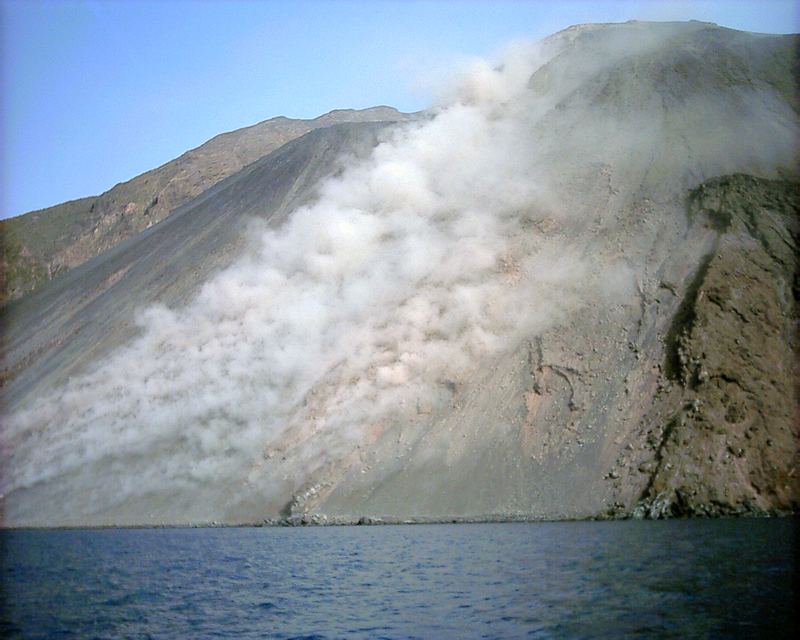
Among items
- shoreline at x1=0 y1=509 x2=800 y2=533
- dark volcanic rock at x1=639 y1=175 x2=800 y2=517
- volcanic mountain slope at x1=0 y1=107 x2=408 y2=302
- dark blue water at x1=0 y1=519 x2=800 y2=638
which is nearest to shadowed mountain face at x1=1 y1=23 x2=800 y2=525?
dark volcanic rock at x1=639 y1=175 x2=800 y2=517

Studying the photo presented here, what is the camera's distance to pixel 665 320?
60938 mm

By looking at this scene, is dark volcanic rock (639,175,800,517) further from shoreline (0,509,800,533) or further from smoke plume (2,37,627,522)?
smoke plume (2,37,627,522)

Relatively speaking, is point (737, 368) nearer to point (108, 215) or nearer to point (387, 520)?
point (387, 520)

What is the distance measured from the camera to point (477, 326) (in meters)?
68.2

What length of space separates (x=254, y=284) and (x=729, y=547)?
193ft

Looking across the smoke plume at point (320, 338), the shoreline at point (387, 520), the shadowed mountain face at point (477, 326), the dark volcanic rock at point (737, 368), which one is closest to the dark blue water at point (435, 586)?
the shoreline at point (387, 520)

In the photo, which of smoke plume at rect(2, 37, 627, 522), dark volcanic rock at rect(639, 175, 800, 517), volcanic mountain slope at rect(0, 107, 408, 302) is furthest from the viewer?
volcanic mountain slope at rect(0, 107, 408, 302)

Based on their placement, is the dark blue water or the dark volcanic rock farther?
the dark volcanic rock

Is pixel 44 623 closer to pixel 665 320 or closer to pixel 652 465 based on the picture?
pixel 652 465

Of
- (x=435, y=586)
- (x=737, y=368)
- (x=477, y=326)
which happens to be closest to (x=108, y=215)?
(x=477, y=326)

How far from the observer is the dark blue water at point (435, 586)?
18891mm

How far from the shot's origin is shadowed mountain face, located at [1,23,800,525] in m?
55.4

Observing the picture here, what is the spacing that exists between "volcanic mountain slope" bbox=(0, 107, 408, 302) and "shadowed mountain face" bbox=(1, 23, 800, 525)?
3121 centimetres

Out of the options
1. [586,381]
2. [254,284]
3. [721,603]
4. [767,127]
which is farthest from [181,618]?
[767,127]
